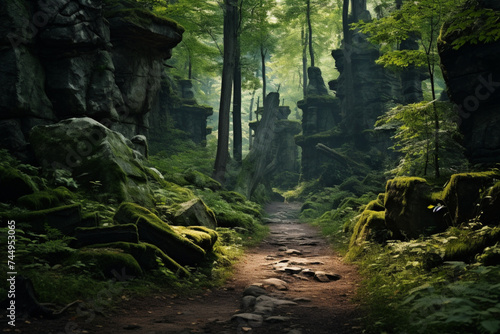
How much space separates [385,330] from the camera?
3.59m

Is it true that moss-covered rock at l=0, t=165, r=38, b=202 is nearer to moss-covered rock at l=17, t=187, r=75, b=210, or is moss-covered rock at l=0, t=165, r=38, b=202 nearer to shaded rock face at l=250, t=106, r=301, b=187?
moss-covered rock at l=17, t=187, r=75, b=210

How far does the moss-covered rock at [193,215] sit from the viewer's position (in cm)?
825

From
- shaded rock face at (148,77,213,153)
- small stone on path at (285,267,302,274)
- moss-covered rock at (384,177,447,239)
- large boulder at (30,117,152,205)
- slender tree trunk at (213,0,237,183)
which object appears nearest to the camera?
moss-covered rock at (384,177,447,239)

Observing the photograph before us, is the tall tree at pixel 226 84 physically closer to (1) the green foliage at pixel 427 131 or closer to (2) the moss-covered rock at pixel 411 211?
(1) the green foliage at pixel 427 131

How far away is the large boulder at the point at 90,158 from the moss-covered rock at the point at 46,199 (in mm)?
984

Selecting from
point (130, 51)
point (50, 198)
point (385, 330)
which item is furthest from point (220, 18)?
point (385, 330)

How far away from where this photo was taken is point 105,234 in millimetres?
5715

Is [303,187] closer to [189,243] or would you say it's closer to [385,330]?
[189,243]

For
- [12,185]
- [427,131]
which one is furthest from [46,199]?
[427,131]

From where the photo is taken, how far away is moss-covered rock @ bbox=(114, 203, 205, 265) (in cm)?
625

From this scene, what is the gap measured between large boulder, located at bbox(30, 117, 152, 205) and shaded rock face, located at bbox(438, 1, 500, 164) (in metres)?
9.21

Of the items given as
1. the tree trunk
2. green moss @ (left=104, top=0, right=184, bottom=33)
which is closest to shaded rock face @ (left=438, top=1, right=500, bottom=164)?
green moss @ (left=104, top=0, right=184, bottom=33)


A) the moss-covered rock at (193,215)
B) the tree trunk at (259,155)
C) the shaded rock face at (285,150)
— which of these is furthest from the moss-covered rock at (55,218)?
the shaded rock face at (285,150)

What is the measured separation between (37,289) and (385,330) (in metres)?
4.15
